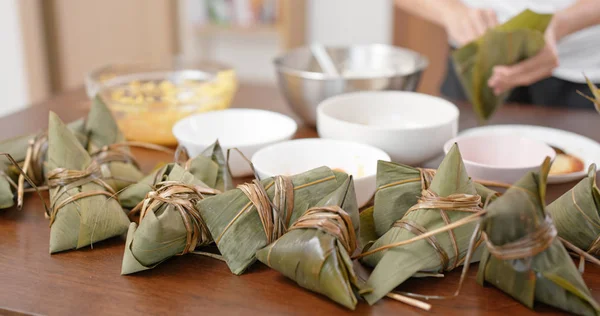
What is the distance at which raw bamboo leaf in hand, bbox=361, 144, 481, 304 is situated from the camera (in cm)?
64

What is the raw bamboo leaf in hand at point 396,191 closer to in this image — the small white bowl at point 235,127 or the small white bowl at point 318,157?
the small white bowl at point 318,157

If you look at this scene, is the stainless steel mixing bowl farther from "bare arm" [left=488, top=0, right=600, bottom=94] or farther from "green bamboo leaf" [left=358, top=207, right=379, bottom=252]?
"green bamboo leaf" [left=358, top=207, right=379, bottom=252]

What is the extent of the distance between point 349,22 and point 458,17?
5.54 feet

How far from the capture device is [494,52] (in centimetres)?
119

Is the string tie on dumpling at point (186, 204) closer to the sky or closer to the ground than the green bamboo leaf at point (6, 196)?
closer to the sky

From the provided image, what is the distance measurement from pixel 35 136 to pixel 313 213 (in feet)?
1.77

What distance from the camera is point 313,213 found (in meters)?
0.67

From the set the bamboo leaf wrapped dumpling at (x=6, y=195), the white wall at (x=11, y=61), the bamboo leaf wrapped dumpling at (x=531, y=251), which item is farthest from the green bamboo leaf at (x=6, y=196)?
the white wall at (x=11, y=61)

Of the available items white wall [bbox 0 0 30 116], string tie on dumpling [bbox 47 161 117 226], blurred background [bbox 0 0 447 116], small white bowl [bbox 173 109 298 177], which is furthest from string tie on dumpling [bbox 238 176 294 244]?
white wall [bbox 0 0 30 116]

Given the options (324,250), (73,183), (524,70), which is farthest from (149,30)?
(324,250)

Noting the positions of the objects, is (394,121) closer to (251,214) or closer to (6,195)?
(251,214)

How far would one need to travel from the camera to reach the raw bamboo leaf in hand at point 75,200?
74cm

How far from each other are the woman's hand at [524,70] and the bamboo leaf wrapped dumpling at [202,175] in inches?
26.5

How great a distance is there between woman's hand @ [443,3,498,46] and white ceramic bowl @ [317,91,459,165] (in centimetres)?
27
